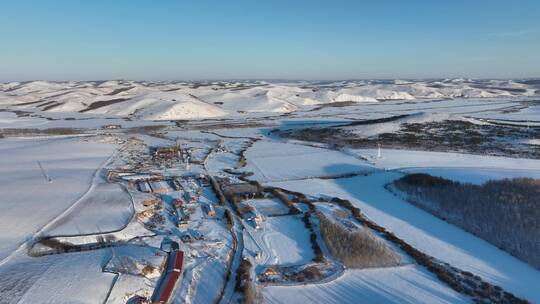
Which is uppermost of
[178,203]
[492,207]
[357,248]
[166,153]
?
[492,207]

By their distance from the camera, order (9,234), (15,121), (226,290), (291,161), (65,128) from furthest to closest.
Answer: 1. (15,121)
2. (65,128)
3. (291,161)
4. (9,234)
5. (226,290)

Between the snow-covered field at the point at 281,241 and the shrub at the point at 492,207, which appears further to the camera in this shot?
the shrub at the point at 492,207

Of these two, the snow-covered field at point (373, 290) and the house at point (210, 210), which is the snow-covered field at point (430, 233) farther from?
the house at point (210, 210)

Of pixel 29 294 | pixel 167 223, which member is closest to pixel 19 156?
pixel 167 223

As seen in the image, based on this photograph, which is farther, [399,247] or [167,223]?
[167,223]

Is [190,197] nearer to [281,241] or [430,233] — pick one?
[281,241]

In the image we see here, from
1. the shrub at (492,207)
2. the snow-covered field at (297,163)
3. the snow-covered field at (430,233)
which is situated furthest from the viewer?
the snow-covered field at (297,163)

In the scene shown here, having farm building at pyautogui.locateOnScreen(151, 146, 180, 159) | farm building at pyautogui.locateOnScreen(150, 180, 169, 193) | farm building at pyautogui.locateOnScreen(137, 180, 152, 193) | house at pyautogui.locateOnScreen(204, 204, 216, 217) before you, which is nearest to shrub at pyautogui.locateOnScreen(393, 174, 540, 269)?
house at pyautogui.locateOnScreen(204, 204, 216, 217)

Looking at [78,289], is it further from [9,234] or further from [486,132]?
[486,132]

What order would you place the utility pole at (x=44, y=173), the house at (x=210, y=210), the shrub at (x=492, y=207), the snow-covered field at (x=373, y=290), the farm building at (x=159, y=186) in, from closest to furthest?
the snow-covered field at (x=373, y=290), the shrub at (x=492, y=207), the house at (x=210, y=210), the farm building at (x=159, y=186), the utility pole at (x=44, y=173)

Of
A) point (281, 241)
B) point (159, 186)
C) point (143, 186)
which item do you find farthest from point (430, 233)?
point (143, 186)

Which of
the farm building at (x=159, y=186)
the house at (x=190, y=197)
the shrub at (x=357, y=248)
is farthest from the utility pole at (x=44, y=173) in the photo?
the shrub at (x=357, y=248)
